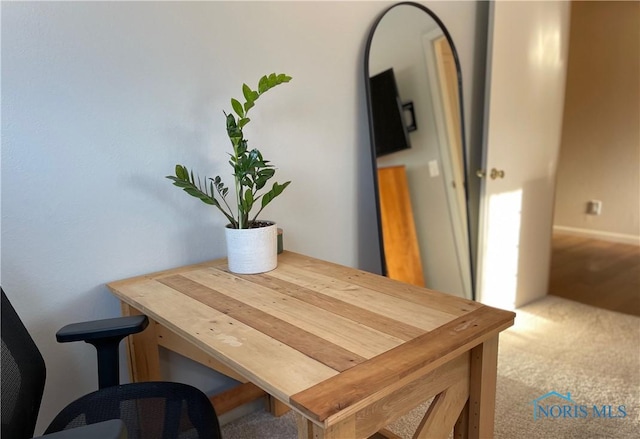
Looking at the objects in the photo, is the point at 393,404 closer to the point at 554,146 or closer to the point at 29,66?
the point at 29,66

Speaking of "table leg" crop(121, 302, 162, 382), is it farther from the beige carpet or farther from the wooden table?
the beige carpet

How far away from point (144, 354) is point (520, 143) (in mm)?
2269

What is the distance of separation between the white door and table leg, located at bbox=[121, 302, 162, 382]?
185 centimetres

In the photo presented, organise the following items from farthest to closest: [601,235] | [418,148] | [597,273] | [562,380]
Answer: [601,235], [597,273], [418,148], [562,380]

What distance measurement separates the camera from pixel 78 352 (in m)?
1.45

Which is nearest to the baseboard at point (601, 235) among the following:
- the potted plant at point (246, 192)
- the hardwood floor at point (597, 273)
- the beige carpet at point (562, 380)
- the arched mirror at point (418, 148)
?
the hardwood floor at point (597, 273)

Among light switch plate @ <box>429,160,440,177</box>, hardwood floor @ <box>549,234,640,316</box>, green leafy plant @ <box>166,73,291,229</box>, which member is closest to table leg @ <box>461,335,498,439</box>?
green leafy plant @ <box>166,73,291,229</box>

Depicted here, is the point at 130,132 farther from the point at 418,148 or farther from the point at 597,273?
the point at 597,273

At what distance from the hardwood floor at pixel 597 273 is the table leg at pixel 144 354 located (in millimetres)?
2719

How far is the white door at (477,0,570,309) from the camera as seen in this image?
8.07 ft

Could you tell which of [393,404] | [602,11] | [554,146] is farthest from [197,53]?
[602,11]

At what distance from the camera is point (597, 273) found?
A: 3.60 m

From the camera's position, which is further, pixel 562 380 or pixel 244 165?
pixel 562 380

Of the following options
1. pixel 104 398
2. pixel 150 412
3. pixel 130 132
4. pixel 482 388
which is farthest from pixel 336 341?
pixel 130 132
